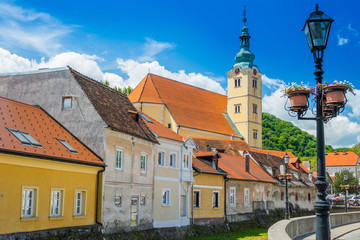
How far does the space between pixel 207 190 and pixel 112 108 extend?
12426 millimetres

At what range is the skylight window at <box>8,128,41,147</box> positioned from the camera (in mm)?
18891

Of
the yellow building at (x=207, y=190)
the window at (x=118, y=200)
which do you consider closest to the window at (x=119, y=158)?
the window at (x=118, y=200)

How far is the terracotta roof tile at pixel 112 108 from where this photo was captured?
24.8 meters

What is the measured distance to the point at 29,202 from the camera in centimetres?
1875

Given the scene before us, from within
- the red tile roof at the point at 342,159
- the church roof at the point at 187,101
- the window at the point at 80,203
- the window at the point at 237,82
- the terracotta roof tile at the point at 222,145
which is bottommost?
the window at the point at 80,203

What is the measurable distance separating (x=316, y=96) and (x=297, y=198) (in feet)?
154

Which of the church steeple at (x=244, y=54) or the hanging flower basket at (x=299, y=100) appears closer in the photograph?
the hanging flower basket at (x=299, y=100)

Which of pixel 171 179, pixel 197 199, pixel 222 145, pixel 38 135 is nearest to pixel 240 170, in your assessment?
pixel 197 199

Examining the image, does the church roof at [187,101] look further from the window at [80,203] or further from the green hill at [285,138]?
the window at [80,203]

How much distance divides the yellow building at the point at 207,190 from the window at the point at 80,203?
13010 mm

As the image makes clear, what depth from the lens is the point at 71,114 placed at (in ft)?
80.9

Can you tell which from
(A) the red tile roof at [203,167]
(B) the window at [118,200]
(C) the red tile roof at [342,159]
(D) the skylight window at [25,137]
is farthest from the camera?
(C) the red tile roof at [342,159]

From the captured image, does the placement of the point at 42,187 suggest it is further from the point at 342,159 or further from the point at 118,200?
the point at 342,159

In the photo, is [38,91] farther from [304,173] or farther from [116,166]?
[304,173]
